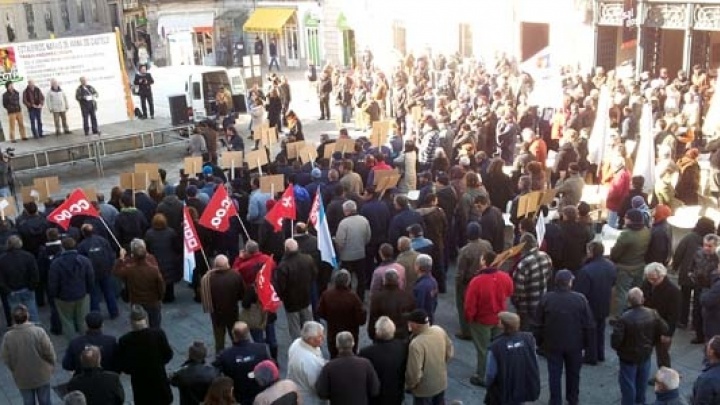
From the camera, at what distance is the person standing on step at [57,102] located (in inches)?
801

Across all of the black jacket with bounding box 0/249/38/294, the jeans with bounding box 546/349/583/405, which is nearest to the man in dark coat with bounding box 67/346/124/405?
the black jacket with bounding box 0/249/38/294

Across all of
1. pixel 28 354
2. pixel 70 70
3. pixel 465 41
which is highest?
pixel 70 70

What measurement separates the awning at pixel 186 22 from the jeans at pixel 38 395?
129 feet

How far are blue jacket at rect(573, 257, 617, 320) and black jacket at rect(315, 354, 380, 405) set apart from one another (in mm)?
3092

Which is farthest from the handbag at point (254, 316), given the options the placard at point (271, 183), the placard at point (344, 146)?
the placard at point (344, 146)

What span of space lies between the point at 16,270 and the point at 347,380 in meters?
5.52

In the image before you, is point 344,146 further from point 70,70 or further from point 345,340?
point 345,340

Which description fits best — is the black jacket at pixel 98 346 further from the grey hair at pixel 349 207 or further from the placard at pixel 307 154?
the placard at pixel 307 154

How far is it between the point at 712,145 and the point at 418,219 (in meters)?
7.04

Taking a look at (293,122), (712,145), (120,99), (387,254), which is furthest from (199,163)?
(712,145)

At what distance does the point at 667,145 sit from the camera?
13102mm

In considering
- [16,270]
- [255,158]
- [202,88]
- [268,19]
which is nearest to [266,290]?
[16,270]

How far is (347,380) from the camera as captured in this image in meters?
6.86

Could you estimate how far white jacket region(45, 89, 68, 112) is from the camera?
20.5 m
